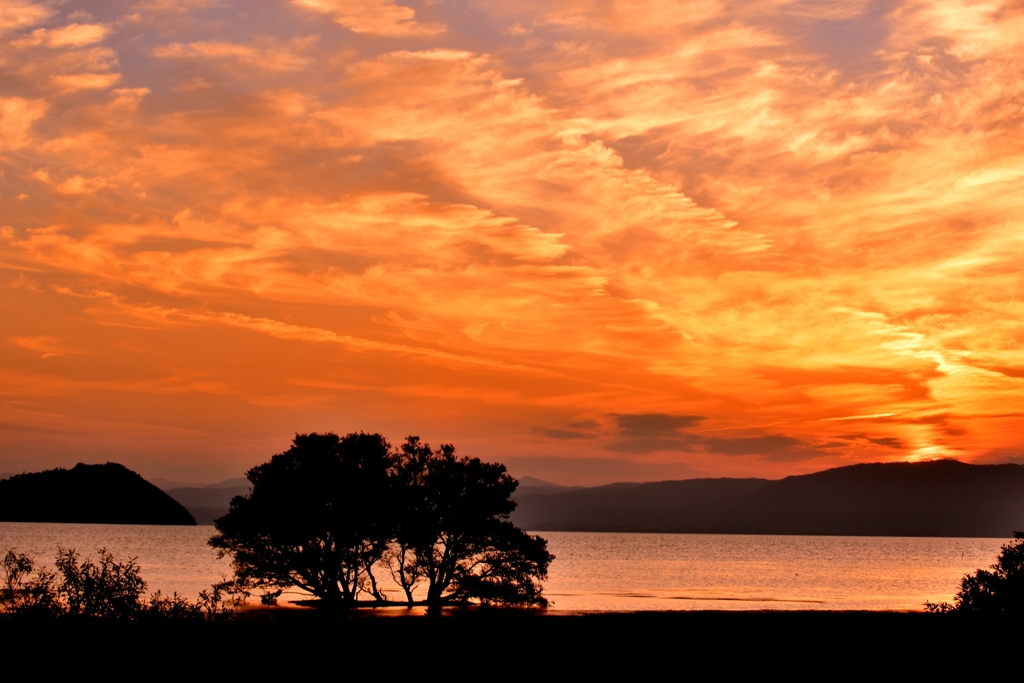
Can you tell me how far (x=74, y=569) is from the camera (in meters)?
37.4

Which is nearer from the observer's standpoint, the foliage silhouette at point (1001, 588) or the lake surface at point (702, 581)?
the foliage silhouette at point (1001, 588)

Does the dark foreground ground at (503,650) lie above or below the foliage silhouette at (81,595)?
below

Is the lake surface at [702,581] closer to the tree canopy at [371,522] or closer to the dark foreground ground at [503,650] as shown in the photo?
the tree canopy at [371,522]

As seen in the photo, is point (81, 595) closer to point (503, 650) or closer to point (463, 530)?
point (503, 650)

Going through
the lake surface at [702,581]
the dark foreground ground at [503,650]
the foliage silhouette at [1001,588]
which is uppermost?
the foliage silhouette at [1001,588]

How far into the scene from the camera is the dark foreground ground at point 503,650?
26938mm

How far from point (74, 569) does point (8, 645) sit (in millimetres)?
8657

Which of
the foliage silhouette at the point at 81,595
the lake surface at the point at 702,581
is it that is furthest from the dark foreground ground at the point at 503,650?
the lake surface at the point at 702,581

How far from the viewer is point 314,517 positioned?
187ft

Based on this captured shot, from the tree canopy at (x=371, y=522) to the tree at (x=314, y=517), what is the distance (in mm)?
65

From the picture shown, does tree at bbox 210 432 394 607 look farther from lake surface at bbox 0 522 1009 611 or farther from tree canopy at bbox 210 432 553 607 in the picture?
lake surface at bbox 0 522 1009 611

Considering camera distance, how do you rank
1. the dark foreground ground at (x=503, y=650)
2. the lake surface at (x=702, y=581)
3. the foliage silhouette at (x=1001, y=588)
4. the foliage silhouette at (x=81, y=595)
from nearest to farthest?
the dark foreground ground at (x=503, y=650) < the foliage silhouette at (x=81, y=595) < the foliage silhouette at (x=1001, y=588) < the lake surface at (x=702, y=581)

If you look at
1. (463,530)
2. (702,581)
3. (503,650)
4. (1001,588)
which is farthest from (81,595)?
(702,581)

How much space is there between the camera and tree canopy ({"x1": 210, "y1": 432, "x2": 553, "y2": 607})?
56938 millimetres
